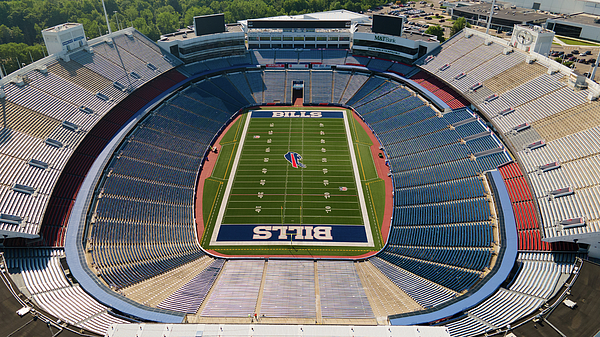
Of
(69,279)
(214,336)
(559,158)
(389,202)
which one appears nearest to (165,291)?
(69,279)

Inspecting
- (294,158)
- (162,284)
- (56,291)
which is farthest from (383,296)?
(294,158)

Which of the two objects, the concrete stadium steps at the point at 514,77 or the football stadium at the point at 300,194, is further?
the concrete stadium steps at the point at 514,77

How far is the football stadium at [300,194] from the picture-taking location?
26.5 m

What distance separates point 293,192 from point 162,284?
62.9ft

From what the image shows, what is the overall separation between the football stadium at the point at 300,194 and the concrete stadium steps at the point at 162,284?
0.17m

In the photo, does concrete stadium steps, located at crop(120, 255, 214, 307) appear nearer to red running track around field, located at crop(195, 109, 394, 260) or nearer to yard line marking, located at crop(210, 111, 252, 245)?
red running track around field, located at crop(195, 109, 394, 260)

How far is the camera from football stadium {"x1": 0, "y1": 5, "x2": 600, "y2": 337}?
2650cm

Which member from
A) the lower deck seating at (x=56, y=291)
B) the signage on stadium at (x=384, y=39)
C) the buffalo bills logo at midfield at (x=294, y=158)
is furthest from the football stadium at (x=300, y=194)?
the signage on stadium at (x=384, y=39)

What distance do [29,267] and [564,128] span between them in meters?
50.8

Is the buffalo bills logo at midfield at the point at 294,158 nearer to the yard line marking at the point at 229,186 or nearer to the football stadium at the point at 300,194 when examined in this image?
the football stadium at the point at 300,194

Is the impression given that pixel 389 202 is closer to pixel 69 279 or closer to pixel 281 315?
pixel 281 315

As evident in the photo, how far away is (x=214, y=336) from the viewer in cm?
2223

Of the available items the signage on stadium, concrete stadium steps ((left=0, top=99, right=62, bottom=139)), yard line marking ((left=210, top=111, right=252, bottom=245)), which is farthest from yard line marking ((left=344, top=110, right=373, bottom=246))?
concrete stadium steps ((left=0, top=99, right=62, bottom=139))

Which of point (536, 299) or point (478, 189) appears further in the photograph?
point (478, 189)
